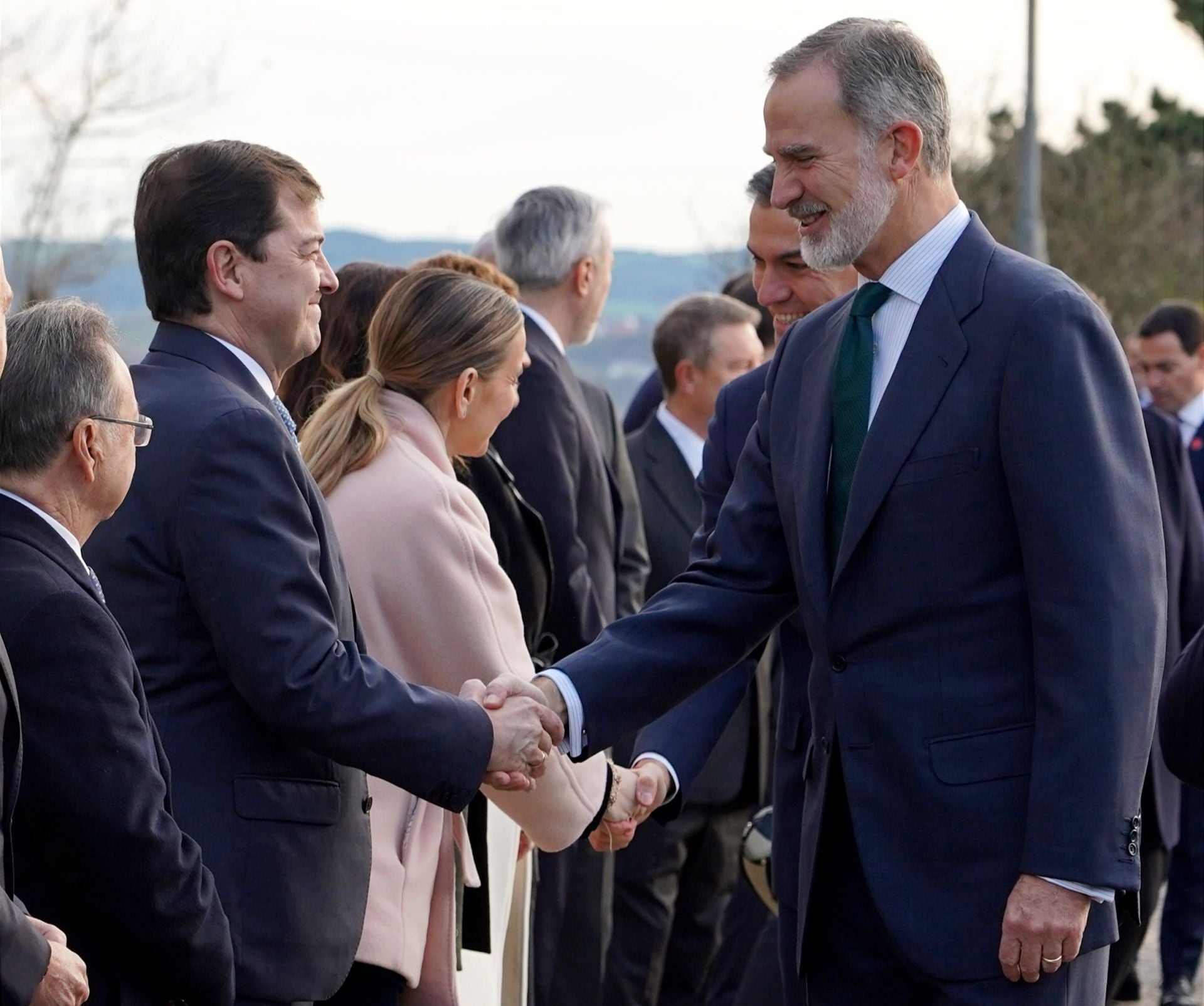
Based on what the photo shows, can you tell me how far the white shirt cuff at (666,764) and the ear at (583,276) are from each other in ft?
7.06

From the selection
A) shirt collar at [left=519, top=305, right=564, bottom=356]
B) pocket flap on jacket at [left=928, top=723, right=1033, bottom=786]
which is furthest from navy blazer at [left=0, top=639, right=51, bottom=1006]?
shirt collar at [left=519, top=305, right=564, bottom=356]

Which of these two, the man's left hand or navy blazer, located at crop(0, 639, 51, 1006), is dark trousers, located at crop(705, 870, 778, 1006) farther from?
navy blazer, located at crop(0, 639, 51, 1006)

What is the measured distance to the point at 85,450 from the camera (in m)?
2.76

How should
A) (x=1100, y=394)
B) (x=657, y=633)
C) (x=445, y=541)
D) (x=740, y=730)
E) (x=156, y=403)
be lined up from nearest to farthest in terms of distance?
(x=1100, y=394), (x=156, y=403), (x=657, y=633), (x=445, y=541), (x=740, y=730)

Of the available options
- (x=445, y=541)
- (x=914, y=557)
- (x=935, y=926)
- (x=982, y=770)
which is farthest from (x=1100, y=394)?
(x=445, y=541)

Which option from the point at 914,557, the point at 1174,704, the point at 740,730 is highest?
the point at 914,557

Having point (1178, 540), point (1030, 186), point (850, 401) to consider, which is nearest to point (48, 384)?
point (850, 401)

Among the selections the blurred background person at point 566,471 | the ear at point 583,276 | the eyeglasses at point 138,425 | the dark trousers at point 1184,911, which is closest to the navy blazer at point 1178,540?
the dark trousers at point 1184,911

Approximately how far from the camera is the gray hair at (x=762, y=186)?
452 centimetres

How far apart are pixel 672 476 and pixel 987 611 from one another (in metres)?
3.60

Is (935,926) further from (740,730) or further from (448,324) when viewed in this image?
(740,730)

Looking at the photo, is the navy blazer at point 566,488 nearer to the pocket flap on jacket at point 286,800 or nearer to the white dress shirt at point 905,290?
the pocket flap on jacket at point 286,800

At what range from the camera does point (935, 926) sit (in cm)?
294

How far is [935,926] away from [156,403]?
1.56 metres
